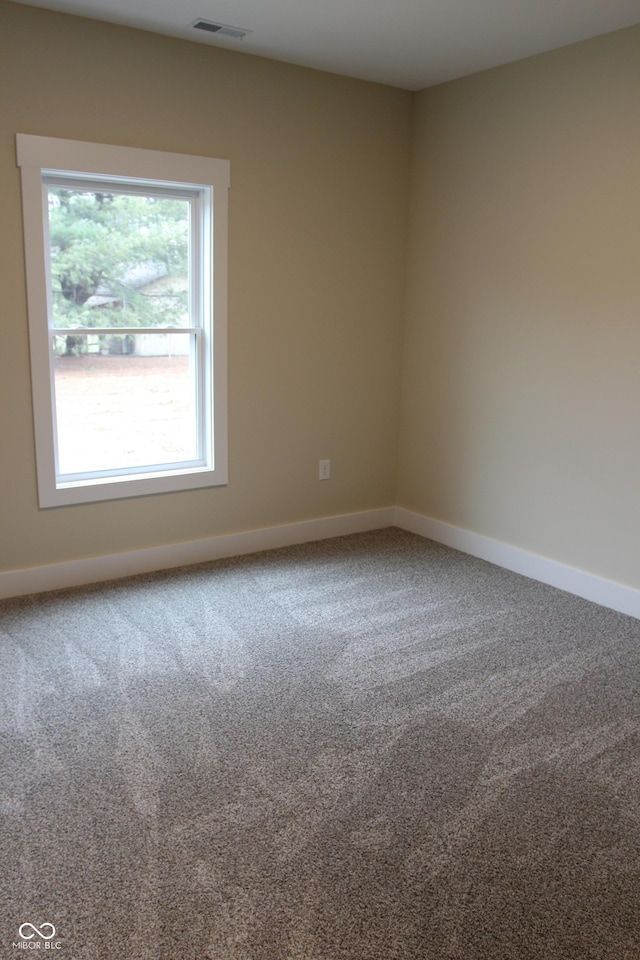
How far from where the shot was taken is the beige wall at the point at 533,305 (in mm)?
3367

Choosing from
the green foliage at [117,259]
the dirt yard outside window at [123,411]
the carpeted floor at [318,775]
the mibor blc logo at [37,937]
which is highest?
the green foliage at [117,259]

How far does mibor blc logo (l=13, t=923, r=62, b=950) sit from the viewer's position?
66.4 inches

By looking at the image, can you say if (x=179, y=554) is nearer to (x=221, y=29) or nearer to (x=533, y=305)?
(x=533, y=305)

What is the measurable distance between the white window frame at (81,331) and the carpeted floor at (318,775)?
53 centimetres

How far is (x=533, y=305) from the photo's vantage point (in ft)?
12.4

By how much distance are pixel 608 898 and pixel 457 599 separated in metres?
1.83

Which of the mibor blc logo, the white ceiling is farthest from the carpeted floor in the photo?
the white ceiling

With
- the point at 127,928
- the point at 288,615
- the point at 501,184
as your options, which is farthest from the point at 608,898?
the point at 501,184

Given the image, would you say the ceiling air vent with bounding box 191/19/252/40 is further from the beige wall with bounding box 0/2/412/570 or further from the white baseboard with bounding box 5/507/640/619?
the white baseboard with bounding box 5/507/640/619

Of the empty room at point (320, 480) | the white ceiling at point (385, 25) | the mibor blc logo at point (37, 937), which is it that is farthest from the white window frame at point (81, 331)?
the mibor blc logo at point (37, 937)

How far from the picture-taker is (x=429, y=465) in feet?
14.9

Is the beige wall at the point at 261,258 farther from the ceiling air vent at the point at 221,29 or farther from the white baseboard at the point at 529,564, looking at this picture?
the white baseboard at the point at 529,564

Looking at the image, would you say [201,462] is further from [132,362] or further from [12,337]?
[12,337]

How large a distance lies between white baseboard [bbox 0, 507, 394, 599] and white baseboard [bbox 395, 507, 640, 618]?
280 mm
